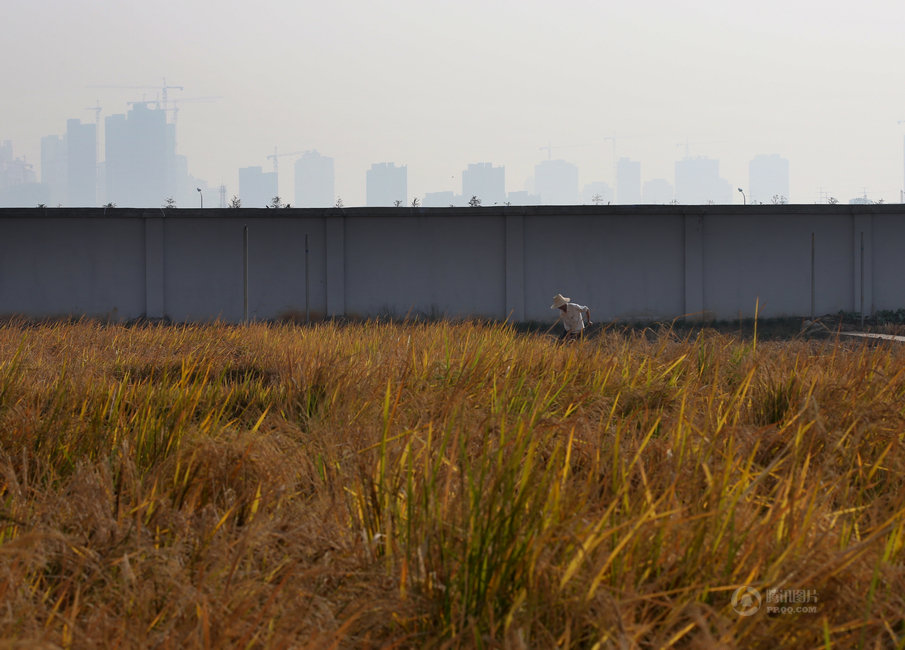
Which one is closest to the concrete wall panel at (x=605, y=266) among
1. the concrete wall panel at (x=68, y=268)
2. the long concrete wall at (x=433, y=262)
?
the long concrete wall at (x=433, y=262)

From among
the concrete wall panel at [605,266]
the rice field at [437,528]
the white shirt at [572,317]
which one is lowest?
the rice field at [437,528]

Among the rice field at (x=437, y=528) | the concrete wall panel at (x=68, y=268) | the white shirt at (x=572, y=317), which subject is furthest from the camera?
the concrete wall panel at (x=68, y=268)

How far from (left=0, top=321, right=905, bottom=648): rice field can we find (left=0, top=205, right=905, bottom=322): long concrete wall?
18722 mm

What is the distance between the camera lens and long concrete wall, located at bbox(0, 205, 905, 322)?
23.6 metres

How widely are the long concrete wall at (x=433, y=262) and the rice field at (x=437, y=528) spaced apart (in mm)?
18722

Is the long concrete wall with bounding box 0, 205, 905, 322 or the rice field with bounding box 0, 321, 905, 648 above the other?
the long concrete wall with bounding box 0, 205, 905, 322

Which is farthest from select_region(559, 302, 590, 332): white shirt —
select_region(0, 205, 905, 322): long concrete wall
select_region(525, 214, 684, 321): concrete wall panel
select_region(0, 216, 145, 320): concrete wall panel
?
select_region(0, 216, 145, 320): concrete wall panel

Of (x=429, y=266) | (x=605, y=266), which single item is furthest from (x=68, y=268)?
(x=605, y=266)

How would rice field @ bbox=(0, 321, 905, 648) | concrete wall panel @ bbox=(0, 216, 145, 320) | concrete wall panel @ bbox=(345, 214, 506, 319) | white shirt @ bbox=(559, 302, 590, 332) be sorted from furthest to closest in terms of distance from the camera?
concrete wall panel @ bbox=(345, 214, 506, 319), concrete wall panel @ bbox=(0, 216, 145, 320), white shirt @ bbox=(559, 302, 590, 332), rice field @ bbox=(0, 321, 905, 648)

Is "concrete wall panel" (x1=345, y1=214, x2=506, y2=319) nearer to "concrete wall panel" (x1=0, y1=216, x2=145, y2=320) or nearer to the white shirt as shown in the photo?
"concrete wall panel" (x1=0, y1=216, x2=145, y2=320)

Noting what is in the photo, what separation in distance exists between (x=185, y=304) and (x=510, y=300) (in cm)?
924

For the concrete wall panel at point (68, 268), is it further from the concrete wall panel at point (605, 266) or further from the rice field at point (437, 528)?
the rice field at point (437, 528)

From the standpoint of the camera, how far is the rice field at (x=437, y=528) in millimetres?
2334

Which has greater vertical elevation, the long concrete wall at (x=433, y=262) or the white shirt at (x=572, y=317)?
the long concrete wall at (x=433, y=262)
